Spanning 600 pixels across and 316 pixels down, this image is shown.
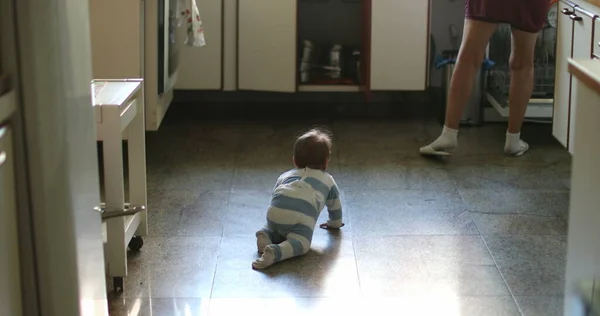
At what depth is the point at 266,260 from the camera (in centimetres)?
241

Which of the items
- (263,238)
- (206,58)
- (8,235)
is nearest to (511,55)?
(206,58)

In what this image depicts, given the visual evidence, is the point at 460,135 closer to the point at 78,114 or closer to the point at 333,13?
the point at 333,13

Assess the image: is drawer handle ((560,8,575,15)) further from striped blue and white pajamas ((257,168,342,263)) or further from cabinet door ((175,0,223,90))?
cabinet door ((175,0,223,90))

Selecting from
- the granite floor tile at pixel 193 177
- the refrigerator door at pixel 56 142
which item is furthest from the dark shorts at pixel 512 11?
the refrigerator door at pixel 56 142

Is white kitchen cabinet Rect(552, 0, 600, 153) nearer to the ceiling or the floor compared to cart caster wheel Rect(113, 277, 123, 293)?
nearer to the ceiling

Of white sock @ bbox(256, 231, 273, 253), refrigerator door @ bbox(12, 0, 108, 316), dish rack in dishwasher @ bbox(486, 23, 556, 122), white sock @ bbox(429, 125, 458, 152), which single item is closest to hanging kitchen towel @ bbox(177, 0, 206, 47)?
white sock @ bbox(429, 125, 458, 152)

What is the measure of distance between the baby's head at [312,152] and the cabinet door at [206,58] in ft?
5.00

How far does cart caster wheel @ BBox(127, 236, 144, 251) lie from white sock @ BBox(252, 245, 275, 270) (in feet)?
1.14

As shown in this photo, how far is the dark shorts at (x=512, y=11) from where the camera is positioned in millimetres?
3318

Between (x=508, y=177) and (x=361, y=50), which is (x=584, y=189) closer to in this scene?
(x=508, y=177)

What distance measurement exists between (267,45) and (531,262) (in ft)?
6.47

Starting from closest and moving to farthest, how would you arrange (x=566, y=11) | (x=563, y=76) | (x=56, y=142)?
(x=56, y=142) < (x=566, y=11) < (x=563, y=76)

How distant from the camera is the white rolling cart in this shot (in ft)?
6.92

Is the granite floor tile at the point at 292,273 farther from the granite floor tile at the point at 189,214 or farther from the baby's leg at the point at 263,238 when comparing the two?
the granite floor tile at the point at 189,214
